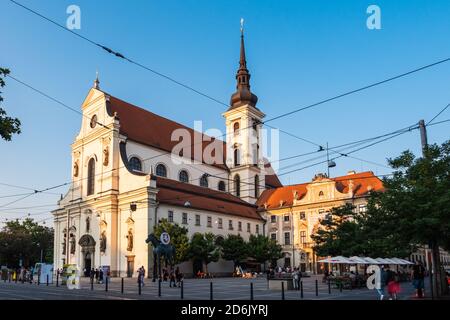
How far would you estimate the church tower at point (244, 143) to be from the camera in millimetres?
69125

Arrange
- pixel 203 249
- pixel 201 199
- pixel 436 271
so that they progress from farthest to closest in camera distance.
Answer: pixel 201 199, pixel 203 249, pixel 436 271

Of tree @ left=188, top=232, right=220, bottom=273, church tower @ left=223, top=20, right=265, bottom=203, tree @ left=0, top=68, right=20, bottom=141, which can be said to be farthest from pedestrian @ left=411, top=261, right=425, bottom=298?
church tower @ left=223, top=20, right=265, bottom=203

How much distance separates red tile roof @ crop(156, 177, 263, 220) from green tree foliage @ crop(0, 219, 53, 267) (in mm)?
36953

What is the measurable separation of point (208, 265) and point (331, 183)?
20708mm

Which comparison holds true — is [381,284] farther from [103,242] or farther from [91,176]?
[91,176]

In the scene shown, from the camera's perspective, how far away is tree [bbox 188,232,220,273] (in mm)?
46616

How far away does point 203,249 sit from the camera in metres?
47.2

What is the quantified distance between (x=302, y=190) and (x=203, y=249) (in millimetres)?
24487

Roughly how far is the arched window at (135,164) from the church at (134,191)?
0.13 meters

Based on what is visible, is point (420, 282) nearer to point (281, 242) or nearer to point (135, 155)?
point (135, 155)

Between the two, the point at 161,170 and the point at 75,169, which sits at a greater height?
the point at 75,169

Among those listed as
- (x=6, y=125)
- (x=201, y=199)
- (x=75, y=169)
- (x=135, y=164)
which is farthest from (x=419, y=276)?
(x=75, y=169)

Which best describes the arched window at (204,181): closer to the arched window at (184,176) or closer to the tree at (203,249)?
the arched window at (184,176)

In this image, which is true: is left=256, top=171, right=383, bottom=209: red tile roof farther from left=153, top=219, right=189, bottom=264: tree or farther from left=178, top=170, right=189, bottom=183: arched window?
left=153, top=219, right=189, bottom=264: tree
